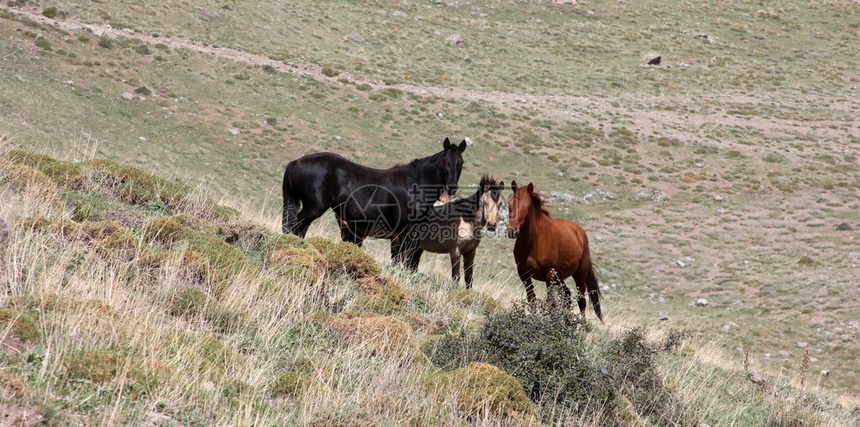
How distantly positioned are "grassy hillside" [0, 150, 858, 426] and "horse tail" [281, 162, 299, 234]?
171cm

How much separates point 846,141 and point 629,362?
35683 millimetres

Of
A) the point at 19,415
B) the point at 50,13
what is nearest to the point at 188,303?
the point at 19,415

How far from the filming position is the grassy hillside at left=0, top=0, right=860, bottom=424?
1509 cm

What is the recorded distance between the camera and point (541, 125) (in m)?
32.2

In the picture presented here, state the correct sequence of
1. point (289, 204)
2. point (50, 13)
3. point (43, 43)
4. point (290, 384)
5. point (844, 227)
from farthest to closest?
point (50, 13) → point (43, 43) → point (844, 227) → point (289, 204) → point (290, 384)

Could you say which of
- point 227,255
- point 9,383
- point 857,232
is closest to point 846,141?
point 857,232

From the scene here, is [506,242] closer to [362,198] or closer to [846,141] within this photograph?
[362,198]

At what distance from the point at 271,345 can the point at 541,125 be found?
28.7m

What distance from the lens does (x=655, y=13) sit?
5991cm

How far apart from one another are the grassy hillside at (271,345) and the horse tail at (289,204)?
1.71m

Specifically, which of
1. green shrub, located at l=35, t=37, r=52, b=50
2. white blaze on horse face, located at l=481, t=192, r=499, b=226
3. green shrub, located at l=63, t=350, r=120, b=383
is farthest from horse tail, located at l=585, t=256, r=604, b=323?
green shrub, located at l=35, t=37, r=52, b=50

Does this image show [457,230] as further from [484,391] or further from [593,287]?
[484,391]

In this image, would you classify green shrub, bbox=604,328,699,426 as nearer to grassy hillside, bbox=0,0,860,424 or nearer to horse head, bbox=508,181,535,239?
horse head, bbox=508,181,535,239

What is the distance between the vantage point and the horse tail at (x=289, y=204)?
32.6 ft
